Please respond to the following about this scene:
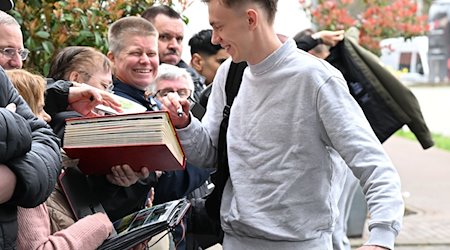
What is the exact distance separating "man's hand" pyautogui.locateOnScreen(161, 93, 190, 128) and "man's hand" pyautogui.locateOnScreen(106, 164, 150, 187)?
0.83ft

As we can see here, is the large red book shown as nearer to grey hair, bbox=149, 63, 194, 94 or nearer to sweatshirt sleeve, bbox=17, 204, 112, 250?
sweatshirt sleeve, bbox=17, 204, 112, 250

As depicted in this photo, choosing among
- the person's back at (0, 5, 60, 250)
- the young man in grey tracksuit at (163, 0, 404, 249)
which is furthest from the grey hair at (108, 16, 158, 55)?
the person's back at (0, 5, 60, 250)

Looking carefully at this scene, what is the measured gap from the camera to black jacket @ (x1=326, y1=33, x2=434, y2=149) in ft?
16.5

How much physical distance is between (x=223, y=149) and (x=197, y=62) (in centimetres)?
269

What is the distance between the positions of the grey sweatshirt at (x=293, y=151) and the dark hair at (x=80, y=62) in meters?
0.80

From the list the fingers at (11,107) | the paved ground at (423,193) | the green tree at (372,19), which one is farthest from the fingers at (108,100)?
the green tree at (372,19)

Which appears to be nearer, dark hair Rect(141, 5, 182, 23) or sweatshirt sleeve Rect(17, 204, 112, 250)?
sweatshirt sleeve Rect(17, 204, 112, 250)

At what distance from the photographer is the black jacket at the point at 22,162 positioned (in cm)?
249

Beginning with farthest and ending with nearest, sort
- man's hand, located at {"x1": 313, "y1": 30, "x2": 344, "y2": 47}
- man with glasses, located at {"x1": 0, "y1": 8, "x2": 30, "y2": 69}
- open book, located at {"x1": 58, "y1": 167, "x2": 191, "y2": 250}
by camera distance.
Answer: man's hand, located at {"x1": 313, "y1": 30, "x2": 344, "y2": 47} < man with glasses, located at {"x1": 0, "y1": 8, "x2": 30, "y2": 69} < open book, located at {"x1": 58, "y1": 167, "x2": 191, "y2": 250}

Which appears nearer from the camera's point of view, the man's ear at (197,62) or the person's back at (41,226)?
the person's back at (41,226)

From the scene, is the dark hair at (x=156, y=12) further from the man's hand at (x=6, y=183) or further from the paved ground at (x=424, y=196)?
the paved ground at (x=424, y=196)

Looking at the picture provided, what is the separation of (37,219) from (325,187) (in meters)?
1.04

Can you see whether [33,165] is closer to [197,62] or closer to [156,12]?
[156,12]

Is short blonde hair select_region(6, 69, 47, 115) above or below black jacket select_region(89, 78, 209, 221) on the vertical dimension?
above
